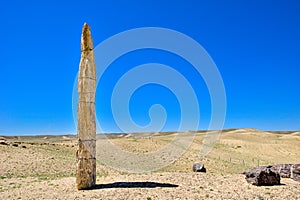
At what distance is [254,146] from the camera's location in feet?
201

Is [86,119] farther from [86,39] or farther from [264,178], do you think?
[264,178]

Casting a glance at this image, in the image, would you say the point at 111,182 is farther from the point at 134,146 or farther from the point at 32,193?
the point at 134,146

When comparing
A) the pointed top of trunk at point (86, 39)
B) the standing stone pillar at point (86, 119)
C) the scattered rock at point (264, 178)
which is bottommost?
the scattered rock at point (264, 178)

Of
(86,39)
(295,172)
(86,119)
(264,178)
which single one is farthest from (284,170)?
(86,39)

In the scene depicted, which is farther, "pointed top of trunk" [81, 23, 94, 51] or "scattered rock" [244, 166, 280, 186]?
"pointed top of trunk" [81, 23, 94, 51]

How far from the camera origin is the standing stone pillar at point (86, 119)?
1673 cm

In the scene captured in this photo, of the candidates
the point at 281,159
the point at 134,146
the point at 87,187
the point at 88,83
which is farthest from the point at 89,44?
the point at 281,159

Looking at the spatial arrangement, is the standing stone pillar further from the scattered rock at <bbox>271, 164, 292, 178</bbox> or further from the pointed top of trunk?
the scattered rock at <bbox>271, 164, 292, 178</bbox>

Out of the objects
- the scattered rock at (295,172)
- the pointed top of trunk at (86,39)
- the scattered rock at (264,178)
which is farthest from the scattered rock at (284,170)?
the pointed top of trunk at (86,39)

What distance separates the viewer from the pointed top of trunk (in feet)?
58.7

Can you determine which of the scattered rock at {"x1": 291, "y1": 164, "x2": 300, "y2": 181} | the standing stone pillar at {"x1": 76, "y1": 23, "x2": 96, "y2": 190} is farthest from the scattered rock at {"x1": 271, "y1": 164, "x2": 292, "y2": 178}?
the standing stone pillar at {"x1": 76, "y1": 23, "x2": 96, "y2": 190}

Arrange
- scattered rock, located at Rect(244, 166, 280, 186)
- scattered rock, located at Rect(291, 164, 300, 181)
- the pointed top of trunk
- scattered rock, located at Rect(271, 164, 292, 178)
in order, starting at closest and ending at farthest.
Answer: scattered rock, located at Rect(244, 166, 280, 186) → the pointed top of trunk → scattered rock, located at Rect(291, 164, 300, 181) → scattered rock, located at Rect(271, 164, 292, 178)

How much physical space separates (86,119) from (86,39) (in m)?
4.60

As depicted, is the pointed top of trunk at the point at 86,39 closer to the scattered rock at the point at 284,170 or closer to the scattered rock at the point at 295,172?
the scattered rock at the point at 284,170
